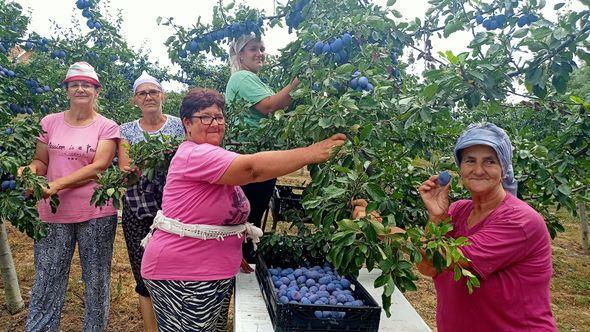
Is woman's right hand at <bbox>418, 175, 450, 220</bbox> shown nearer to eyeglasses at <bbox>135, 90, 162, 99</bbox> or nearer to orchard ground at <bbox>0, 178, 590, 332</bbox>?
orchard ground at <bbox>0, 178, 590, 332</bbox>

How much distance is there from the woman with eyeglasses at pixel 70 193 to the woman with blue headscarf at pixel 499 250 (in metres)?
2.00

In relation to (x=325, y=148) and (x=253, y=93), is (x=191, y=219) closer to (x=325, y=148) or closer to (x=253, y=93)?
(x=325, y=148)

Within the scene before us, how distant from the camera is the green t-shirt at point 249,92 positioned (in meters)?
2.71

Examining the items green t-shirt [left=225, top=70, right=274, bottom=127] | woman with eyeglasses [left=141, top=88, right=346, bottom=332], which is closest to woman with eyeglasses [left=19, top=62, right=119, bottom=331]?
green t-shirt [left=225, top=70, right=274, bottom=127]

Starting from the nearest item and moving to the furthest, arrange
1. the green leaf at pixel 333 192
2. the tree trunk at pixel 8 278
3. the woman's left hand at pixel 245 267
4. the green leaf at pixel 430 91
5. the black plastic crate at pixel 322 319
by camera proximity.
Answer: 1. the green leaf at pixel 333 192
2. the green leaf at pixel 430 91
3. the black plastic crate at pixel 322 319
4. the woman's left hand at pixel 245 267
5. the tree trunk at pixel 8 278

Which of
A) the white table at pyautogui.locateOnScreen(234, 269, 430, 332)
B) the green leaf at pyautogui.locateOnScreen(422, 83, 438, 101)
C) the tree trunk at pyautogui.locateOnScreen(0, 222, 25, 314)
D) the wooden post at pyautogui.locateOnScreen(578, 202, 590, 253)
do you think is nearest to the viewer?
the green leaf at pyautogui.locateOnScreen(422, 83, 438, 101)

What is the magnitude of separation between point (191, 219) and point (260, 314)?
66 centimetres

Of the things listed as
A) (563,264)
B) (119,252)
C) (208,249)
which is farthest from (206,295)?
(563,264)

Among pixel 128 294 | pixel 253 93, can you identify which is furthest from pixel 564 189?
pixel 128 294

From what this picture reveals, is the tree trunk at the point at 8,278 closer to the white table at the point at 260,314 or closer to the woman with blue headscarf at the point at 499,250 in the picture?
the white table at the point at 260,314

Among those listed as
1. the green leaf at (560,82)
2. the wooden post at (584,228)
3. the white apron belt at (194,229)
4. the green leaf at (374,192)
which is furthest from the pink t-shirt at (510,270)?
the wooden post at (584,228)

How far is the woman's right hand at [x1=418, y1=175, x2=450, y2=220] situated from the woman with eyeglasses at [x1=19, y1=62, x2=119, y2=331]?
1.84m

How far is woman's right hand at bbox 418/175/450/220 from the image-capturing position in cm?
178

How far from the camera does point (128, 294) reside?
4289 millimetres
